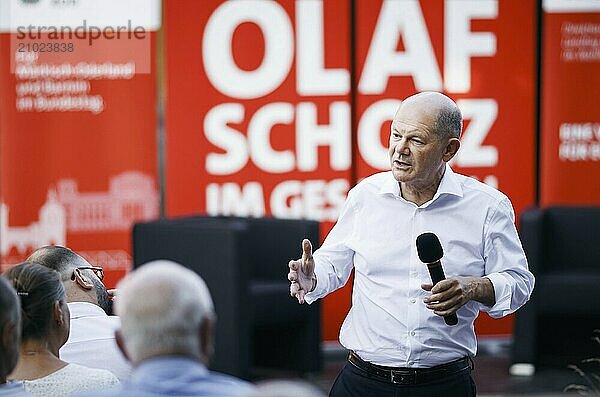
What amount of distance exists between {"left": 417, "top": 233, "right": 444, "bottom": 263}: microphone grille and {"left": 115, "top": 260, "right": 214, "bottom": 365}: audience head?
3.93ft

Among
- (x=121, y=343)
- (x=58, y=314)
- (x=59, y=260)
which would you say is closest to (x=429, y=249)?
(x=58, y=314)

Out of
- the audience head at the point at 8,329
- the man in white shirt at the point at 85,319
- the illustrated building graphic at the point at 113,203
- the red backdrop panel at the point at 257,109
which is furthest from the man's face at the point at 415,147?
the illustrated building graphic at the point at 113,203

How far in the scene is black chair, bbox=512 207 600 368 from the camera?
6.82 m

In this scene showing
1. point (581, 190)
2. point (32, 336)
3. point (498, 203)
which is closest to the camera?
point (32, 336)

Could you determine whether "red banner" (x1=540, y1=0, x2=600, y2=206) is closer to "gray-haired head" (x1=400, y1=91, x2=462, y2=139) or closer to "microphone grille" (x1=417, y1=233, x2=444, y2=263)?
"gray-haired head" (x1=400, y1=91, x2=462, y2=139)

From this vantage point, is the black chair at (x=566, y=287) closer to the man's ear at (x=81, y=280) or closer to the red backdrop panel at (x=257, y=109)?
the red backdrop panel at (x=257, y=109)

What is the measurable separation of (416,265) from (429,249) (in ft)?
0.99

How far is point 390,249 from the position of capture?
134 inches

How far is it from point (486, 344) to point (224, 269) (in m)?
2.10

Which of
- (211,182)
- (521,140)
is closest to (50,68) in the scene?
(211,182)

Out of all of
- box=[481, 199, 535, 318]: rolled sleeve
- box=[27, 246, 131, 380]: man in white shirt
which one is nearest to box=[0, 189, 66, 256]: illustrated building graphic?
box=[27, 246, 131, 380]: man in white shirt

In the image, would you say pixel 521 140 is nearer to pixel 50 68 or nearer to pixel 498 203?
pixel 50 68

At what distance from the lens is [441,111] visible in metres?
3.36

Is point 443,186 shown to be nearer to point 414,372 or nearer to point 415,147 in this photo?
point 415,147
